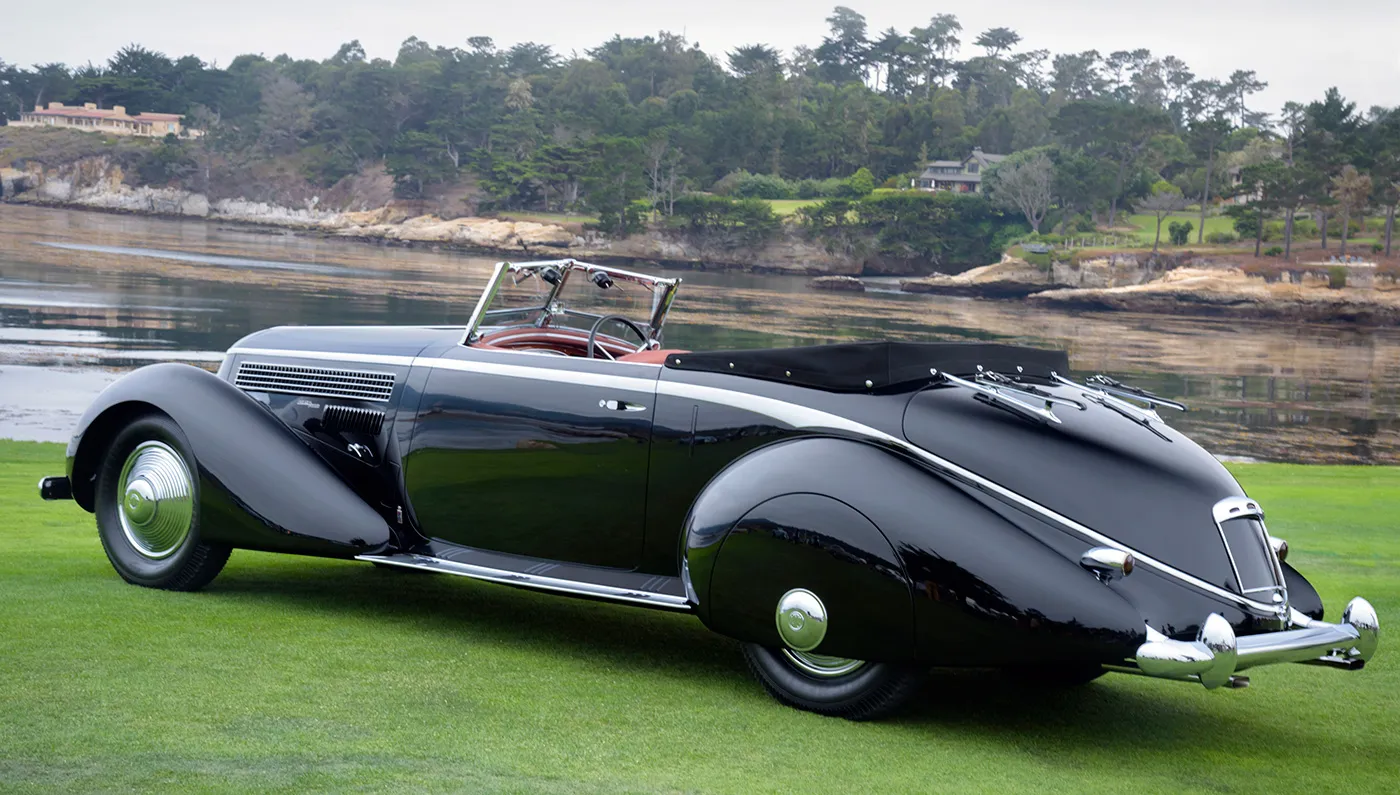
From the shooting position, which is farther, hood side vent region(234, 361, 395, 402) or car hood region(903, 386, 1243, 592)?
hood side vent region(234, 361, 395, 402)

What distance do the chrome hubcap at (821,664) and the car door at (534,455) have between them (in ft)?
2.95

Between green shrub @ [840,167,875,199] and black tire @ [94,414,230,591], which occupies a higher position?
green shrub @ [840,167,875,199]

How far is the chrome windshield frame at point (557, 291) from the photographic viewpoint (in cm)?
653

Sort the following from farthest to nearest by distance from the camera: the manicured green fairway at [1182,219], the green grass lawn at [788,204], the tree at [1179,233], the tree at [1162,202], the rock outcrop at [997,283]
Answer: the green grass lawn at [788,204] < the tree at [1162,202] < the manicured green fairway at [1182,219] < the tree at [1179,233] < the rock outcrop at [997,283]

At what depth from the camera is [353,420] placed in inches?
258

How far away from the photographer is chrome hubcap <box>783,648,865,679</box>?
5.00m

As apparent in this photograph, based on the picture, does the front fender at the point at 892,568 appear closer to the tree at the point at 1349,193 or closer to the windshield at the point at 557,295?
the windshield at the point at 557,295

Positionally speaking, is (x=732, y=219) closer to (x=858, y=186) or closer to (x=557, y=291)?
(x=858, y=186)

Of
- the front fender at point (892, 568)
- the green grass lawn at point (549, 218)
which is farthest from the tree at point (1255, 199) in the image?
the front fender at point (892, 568)

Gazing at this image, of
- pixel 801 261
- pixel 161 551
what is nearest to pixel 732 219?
pixel 801 261

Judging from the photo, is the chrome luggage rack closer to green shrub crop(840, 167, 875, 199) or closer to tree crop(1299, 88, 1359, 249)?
tree crop(1299, 88, 1359, 249)

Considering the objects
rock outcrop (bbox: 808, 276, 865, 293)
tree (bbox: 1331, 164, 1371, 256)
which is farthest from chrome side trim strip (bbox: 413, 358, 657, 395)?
tree (bbox: 1331, 164, 1371, 256)

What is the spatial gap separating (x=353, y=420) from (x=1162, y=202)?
368 ft

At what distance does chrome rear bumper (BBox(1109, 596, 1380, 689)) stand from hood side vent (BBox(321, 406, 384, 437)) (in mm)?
3566
